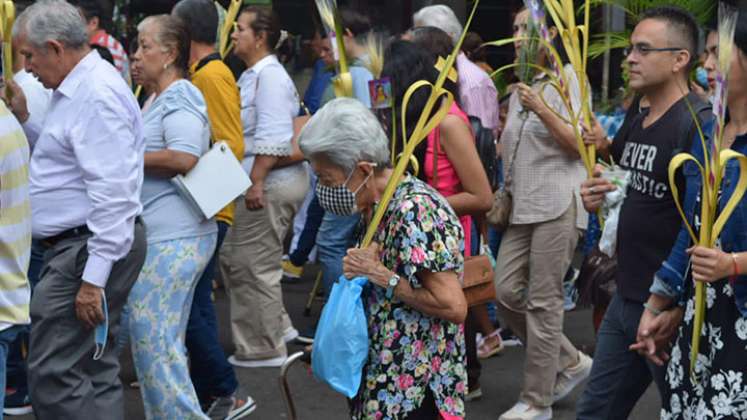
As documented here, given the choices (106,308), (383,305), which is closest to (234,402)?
(106,308)

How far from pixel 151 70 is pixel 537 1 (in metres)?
1.71

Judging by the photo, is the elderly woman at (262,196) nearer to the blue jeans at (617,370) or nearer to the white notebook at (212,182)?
the white notebook at (212,182)

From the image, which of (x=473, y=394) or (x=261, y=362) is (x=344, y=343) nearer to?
(x=473, y=394)

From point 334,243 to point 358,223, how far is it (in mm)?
2853

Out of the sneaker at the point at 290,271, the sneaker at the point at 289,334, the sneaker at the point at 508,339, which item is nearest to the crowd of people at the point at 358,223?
the sneaker at the point at 508,339

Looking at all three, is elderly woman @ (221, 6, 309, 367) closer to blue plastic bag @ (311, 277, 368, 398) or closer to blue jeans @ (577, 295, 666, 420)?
blue jeans @ (577, 295, 666, 420)

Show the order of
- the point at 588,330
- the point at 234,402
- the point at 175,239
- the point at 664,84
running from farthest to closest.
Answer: the point at 588,330, the point at 234,402, the point at 175,239, the point at 664,84

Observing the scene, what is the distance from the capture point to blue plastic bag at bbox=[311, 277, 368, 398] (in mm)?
3660

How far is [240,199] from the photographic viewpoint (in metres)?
6.92

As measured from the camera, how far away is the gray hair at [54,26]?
468cm

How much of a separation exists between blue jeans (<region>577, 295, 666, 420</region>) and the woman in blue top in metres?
0.38

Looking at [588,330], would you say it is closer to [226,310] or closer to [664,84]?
[226,310]

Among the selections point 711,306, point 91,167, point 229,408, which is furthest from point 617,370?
point 229,408

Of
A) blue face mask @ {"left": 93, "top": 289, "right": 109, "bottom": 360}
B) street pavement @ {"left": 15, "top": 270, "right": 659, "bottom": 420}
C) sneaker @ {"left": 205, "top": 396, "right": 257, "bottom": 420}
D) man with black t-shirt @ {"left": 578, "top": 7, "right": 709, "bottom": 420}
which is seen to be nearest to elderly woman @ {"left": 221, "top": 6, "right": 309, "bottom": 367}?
street pavement @ {"left": 15, "top": 270, "right": 659, "bottom": 420}
